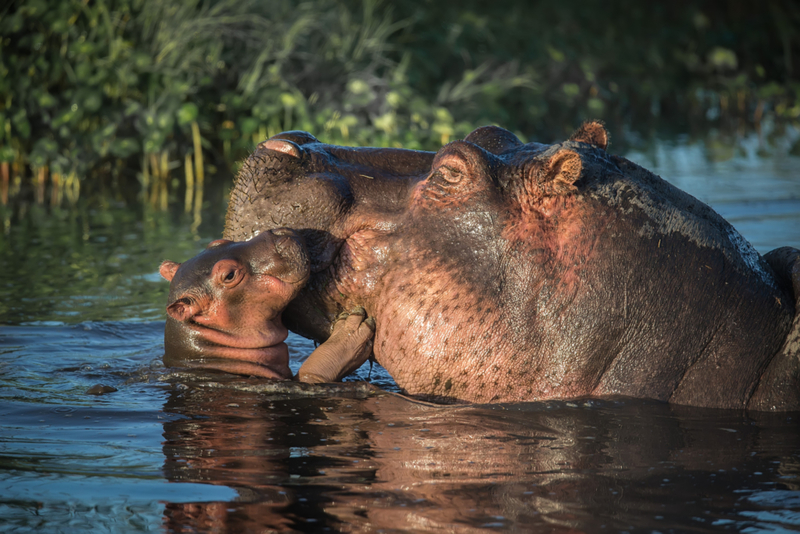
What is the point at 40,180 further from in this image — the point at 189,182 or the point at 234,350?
the point at 234,350

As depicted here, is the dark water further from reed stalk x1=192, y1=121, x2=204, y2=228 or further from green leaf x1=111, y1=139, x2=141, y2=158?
green leaf x1=111, y1=139, x2=141, y2=158

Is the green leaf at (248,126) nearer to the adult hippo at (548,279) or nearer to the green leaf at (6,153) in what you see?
the green leaf at (6,153)

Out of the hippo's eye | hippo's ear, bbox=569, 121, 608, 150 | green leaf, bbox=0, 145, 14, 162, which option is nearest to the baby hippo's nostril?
the hippo's eye

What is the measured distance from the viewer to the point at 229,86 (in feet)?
41.2

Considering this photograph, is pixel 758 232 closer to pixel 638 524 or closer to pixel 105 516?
pixel 638 524

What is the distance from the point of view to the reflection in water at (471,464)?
2875 mm

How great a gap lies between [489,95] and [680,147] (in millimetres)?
2967

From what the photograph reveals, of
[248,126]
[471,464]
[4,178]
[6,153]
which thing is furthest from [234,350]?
[248,126]

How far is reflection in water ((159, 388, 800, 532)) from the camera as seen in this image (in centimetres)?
288

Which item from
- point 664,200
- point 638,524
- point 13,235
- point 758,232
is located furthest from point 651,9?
point 638,524

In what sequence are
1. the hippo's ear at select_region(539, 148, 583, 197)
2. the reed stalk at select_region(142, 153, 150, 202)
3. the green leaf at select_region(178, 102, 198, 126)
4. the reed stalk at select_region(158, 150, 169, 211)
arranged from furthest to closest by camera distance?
the reed stalk at select_region(142, 153, 150, 202) → the reed stalk at select_region(158, 150, 169, 211) → the green leaf at select_region(178, 102, 198, 126) → the hippo's ear at select_region(539, 148, 583, 197)

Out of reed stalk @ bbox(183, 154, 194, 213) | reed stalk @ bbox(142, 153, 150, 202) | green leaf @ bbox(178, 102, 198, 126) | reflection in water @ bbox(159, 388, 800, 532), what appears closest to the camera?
reflection in water @ bbox(159, 388, 800, 532)

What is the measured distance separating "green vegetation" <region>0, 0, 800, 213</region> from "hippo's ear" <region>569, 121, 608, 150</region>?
16.4 ft

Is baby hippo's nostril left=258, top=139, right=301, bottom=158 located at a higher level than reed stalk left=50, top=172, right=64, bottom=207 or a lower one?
lower
